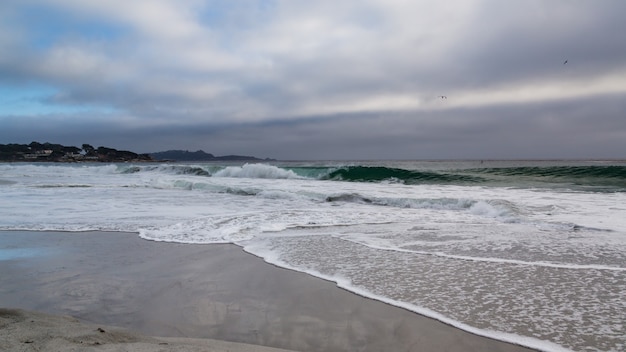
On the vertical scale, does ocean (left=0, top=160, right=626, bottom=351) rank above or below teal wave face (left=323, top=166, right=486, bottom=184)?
below

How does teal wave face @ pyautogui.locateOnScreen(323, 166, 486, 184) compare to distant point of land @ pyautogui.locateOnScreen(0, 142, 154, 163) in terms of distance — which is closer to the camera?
teal wave face @ pyautogui.locateOnScreen(323, 166, 486, 184)

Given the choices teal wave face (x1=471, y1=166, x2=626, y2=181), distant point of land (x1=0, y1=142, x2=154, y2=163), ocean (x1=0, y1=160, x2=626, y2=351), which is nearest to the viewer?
ocean (x1=0, y1=160, x2=626, y2=351)

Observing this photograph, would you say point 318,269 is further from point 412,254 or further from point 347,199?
point 347,199

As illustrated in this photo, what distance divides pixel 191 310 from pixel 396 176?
76.4 ft

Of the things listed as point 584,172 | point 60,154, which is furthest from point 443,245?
point 60,154

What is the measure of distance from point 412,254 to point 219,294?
273 cm

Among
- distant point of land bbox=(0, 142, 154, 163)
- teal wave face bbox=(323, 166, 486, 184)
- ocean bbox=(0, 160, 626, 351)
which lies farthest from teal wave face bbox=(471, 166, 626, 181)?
distant point of land bbox=(0, 142, 154, 163)

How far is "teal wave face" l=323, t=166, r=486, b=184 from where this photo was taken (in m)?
23.4

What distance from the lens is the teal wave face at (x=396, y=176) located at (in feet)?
76.9

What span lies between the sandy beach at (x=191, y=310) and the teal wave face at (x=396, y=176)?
19.3 metres

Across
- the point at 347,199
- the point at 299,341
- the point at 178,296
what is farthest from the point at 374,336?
the point at 347,199

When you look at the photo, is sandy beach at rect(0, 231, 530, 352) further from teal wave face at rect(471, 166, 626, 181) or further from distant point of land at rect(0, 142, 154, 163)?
distant point of land at rect(0, 142, 154, 163)

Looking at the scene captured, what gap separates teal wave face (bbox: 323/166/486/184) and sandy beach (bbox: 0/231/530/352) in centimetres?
1931

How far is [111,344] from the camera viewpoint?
2445 mm
